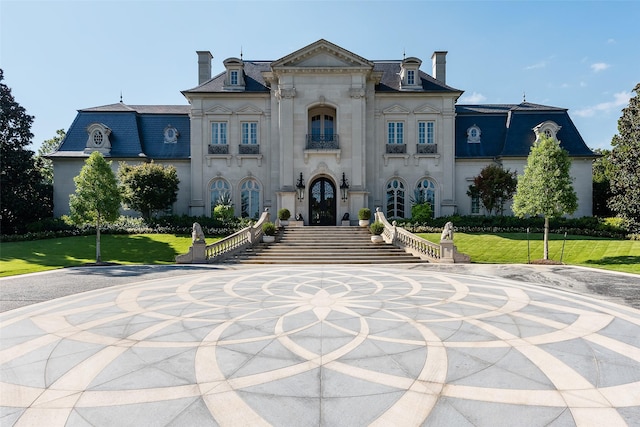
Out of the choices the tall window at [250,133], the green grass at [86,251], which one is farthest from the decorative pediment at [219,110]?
the green grass at [86,251]

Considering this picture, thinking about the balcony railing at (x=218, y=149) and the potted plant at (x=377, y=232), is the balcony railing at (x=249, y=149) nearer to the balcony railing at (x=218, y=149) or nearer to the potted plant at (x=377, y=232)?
the balcony railing at (x=218, y=149)

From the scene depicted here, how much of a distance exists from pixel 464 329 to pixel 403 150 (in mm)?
25989

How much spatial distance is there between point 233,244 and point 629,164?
2921cm

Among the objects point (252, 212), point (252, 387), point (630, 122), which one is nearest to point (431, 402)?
point (252, 387)

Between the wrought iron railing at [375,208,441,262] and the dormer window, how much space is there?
50.6 ft

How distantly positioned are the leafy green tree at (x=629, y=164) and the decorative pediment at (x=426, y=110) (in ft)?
44.7

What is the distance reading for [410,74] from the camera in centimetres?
3144

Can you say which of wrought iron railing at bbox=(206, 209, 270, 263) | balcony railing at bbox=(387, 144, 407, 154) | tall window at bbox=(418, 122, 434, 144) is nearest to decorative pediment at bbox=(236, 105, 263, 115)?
balcony railing at bbox=(387, 144, 407, 154)

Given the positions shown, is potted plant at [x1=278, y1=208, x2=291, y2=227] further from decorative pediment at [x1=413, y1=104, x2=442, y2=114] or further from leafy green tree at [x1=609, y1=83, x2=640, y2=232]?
leafy green tree at [x1=609, y1=83, x2=640, y2=232]

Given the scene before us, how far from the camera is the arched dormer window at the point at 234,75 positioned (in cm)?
3111

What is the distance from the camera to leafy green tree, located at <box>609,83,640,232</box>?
77.4 ft

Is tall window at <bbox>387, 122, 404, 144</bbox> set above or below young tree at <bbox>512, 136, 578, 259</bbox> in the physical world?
above

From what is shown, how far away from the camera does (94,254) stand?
2125 centimetres

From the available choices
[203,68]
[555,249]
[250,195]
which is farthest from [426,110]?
[203,68]
